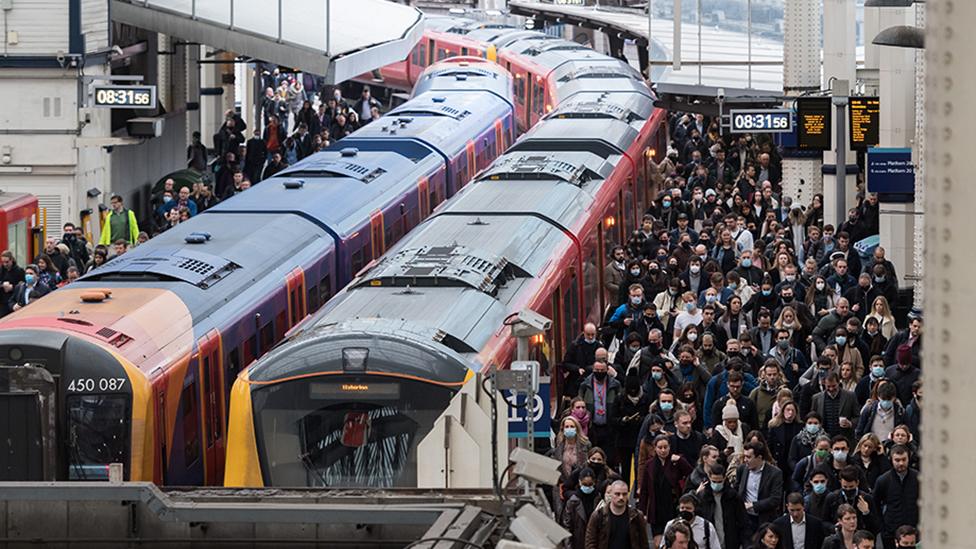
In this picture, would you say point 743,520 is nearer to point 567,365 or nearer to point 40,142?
point 567,365

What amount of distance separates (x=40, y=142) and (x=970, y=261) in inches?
998

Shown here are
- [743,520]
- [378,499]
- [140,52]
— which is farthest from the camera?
[140,52]

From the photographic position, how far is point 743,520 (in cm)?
1365

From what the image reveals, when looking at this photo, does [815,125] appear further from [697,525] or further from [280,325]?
[697,525]

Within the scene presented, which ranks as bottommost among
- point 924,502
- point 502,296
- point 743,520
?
point 743,520

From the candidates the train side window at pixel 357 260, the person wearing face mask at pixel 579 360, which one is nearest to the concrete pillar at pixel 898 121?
the train side window at pixel 357 260

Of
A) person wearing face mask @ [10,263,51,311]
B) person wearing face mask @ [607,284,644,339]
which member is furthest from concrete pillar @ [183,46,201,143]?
person wearing face mask @ [607,284,644,339]

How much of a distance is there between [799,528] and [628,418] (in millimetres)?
4017

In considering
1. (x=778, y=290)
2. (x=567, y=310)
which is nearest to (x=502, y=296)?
(x=567, y=310)

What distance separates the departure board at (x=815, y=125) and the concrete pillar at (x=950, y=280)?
23372mm

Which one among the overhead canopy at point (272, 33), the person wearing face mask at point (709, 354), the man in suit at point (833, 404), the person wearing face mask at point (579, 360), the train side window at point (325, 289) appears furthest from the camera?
the overhead canopy at point (272, 33)

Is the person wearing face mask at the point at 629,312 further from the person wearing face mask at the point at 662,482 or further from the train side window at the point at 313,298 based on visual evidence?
the person wearing face mask at the point at 662,482

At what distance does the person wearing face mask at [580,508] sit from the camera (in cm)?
1340

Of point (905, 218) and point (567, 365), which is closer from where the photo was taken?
point (567, 365)
